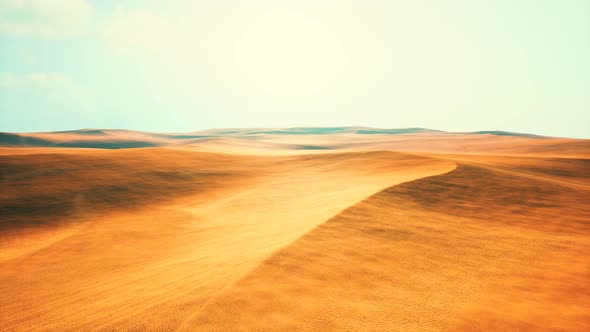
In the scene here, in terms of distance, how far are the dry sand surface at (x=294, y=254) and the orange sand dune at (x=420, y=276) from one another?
1.1 inches

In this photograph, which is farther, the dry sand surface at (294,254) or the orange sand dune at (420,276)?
the dry sand surface at (294,254)

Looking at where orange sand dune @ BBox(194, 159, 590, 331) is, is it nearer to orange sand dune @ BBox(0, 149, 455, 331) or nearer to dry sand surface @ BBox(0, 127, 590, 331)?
dry sand surface @ BBox(0, 127, 590, 331)

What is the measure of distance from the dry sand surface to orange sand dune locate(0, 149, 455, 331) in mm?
49

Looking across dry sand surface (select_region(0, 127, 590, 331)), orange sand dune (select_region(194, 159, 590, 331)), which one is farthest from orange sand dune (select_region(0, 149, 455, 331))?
orange sand dune (select_region(194, 159, 590, 331))

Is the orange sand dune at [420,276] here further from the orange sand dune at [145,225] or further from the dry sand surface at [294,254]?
the orange sand dune at [145,225]

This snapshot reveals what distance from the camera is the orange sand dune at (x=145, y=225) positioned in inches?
192

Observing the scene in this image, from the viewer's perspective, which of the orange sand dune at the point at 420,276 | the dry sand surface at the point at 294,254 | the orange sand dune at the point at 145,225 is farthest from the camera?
the orange sand dune at the point at 145,225

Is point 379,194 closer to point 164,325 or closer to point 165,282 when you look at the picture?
point 165,282

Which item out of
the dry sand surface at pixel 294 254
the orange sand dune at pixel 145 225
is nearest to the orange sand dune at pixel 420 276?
the dry sand surface at pixel 294 254

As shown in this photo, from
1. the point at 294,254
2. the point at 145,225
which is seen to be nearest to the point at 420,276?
the point at 294,254

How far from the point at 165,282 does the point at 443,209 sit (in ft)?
24.5

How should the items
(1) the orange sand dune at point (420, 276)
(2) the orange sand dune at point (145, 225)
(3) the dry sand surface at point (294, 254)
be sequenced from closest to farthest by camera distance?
(1) the orange sand dune at point (420, 276)
(3) the dry sand surface at point (294, 254)
(2) the orange sand dune at point (145, 225)

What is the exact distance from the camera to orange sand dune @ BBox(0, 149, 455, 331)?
4871 mm

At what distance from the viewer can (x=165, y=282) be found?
5.38 metres
